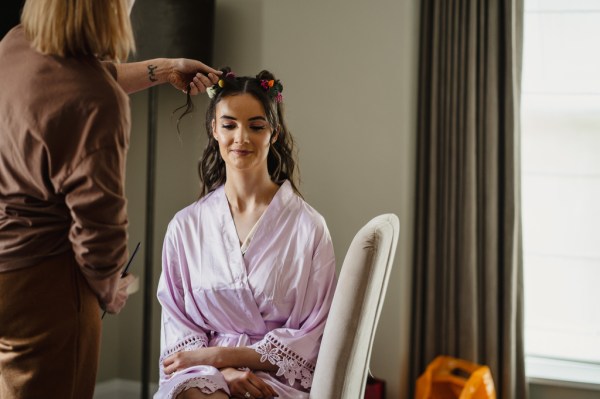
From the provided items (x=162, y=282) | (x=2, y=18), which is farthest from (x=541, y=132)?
(x=2, y=18)

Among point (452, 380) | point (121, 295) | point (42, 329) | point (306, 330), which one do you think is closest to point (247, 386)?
point (306, 330)

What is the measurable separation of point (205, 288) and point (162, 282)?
170mm

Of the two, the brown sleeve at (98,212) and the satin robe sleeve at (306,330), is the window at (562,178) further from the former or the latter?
the brown sleeve at (98,212)

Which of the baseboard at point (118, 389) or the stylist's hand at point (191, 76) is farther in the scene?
the baseboard at point (118, 389)

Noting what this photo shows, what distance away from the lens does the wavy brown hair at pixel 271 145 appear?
221cm

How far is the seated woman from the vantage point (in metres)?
1.97

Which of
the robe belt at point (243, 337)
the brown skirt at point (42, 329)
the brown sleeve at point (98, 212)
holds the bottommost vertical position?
the robe belt at point (243, 337)

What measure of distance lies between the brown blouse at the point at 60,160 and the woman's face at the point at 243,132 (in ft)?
2.59

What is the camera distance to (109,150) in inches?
51.5

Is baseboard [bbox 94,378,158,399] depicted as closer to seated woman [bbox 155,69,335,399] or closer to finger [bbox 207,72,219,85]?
seated woman [bbox 155,69,335,399]

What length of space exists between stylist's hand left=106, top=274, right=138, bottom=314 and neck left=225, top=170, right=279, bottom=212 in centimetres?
65

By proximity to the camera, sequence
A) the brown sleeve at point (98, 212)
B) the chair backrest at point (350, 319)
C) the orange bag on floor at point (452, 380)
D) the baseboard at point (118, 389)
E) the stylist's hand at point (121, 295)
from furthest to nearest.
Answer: the baseboard at point (118, 389)
the orange bag on floor at point (452, 380)
the chair backrest at point (350, 319)
the stylist's hand at point (121, 295)
the brown sleeve at point (98, 212)

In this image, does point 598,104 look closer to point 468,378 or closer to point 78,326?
point 468,378

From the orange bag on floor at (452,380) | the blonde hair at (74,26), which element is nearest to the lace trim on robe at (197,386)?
the blonde hair at (74,26)
